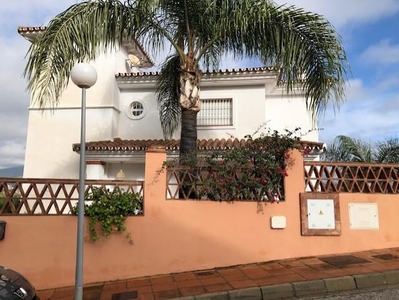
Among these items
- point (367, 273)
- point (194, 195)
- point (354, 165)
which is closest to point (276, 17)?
point (354, 165)

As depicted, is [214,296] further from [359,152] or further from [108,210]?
[359,152]

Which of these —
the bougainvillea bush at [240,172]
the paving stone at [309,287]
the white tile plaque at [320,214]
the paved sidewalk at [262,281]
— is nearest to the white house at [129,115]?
the bougainvillea bush at [240,172]

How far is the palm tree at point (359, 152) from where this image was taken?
30.1 feet

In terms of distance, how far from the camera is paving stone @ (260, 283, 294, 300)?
4703 mm

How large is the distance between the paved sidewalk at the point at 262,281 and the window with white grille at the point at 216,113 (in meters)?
6.69

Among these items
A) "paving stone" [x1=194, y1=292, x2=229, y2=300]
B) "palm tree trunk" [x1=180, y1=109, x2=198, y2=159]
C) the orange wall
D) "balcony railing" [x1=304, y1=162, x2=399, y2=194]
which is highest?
"palm tree trunk" [x1=180, y1=109, x2=198, y2=159]

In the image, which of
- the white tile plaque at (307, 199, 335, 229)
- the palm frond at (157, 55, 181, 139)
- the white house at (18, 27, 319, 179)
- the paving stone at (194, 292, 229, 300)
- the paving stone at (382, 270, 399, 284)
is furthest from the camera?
the white house at (18, 27, 319, 179)

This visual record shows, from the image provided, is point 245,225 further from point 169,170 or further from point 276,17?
point 276,17

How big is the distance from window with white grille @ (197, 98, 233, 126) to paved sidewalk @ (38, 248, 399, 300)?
6692 mm

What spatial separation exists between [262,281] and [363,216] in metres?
2.93

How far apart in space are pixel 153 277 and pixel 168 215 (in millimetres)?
1151

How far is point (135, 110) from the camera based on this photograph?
12.4 m

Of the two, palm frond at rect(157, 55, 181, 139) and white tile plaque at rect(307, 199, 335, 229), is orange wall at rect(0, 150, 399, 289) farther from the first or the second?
palm frond at rect(157, 55, 181, 139)

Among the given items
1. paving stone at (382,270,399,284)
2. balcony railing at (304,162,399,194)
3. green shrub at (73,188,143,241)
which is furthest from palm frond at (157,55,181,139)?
paving stone at (382,270,399,284)
